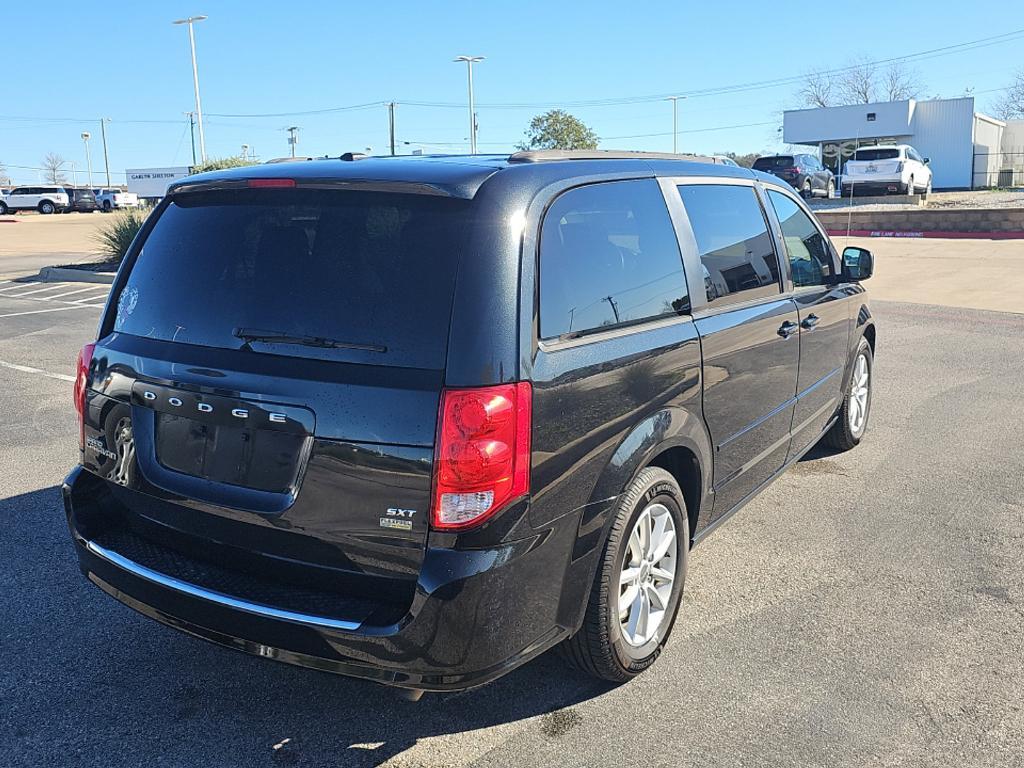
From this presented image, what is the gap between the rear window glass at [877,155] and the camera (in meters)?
31.7

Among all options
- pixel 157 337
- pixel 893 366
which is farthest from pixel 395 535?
pixel 893 366

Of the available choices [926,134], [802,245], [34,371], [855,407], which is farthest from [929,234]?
[926,134]

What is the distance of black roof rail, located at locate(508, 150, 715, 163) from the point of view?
3.12m

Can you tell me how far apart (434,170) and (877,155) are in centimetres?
3287

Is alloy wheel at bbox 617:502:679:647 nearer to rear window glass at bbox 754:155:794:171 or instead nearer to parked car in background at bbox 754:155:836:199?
parked car in background at bbox 754:155:836:199

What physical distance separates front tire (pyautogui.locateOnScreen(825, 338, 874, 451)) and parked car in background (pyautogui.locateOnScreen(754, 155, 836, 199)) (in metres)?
28.2

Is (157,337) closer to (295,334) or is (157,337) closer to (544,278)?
(295,334)

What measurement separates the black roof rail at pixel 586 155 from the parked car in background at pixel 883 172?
30.6 m

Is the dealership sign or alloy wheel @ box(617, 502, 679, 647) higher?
the dealership sign

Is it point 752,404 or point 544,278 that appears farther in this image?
point 752,404

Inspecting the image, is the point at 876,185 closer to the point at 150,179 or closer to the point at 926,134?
the point at 926,134

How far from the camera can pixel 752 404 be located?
4.15 meters

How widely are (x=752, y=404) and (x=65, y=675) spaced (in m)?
3.01

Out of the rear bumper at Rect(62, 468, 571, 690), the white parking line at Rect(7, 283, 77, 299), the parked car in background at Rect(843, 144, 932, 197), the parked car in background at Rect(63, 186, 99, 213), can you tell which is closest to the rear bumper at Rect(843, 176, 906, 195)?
the parked car in background at Rect(843, 144, 932, 197)
